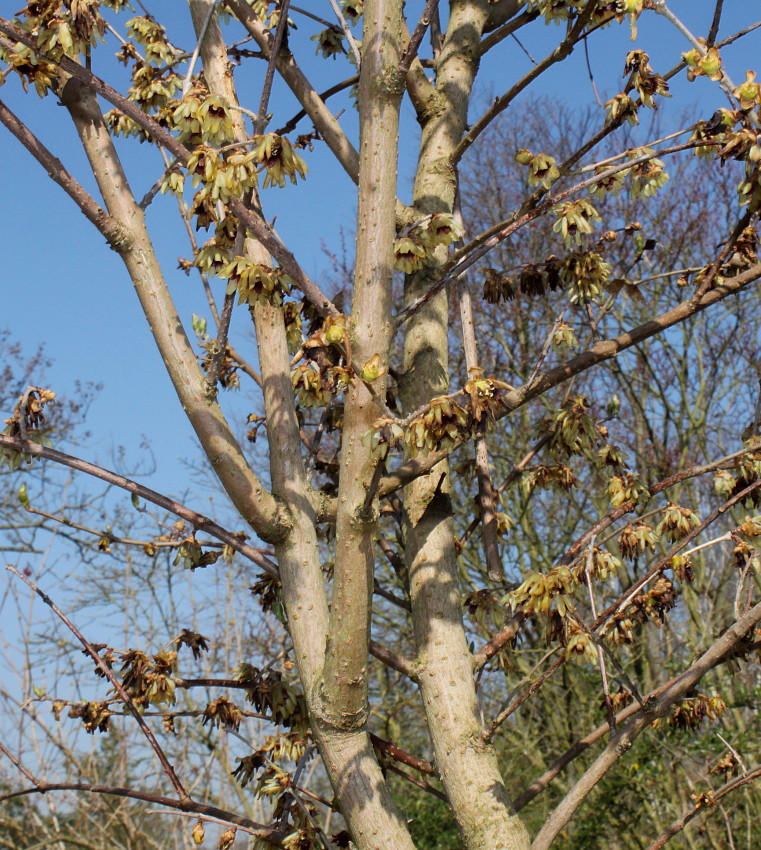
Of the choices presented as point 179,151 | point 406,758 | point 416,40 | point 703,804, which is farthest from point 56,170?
point 703,804

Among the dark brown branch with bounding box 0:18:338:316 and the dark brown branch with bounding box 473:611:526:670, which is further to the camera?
the dark brown branch with bounding box 473:611:526:670

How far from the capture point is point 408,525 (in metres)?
2.29

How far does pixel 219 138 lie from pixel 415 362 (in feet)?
2.64

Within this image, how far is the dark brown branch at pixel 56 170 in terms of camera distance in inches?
78.2

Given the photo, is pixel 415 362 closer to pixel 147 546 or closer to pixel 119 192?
pixel 119 192

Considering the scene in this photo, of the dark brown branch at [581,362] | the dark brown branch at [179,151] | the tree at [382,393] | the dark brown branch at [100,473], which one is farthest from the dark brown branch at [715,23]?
the dark brown branch at [100,473]

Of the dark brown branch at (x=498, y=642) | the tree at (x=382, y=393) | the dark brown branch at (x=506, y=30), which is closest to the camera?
the tree at (x=382, y=393)

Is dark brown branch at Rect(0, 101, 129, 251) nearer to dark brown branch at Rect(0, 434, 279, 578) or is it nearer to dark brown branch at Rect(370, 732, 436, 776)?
dark brown branch at Rect(0, 434, 279, 578)

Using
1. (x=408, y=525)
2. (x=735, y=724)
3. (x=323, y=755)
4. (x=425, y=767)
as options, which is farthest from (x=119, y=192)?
(x=735, y=724)

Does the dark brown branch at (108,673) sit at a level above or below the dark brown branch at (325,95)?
below

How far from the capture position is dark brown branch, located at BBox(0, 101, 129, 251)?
199 cm

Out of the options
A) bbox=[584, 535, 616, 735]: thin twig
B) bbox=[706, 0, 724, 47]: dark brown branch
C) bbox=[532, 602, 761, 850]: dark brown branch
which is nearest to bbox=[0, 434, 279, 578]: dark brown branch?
bbox=[584, 535, 616, 735]: thin twig

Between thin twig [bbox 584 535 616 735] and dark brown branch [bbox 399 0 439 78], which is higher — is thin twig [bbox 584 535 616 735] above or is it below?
below

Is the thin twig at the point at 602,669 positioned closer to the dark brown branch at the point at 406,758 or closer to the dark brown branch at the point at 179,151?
the dark brown branch at the point at 406,758
